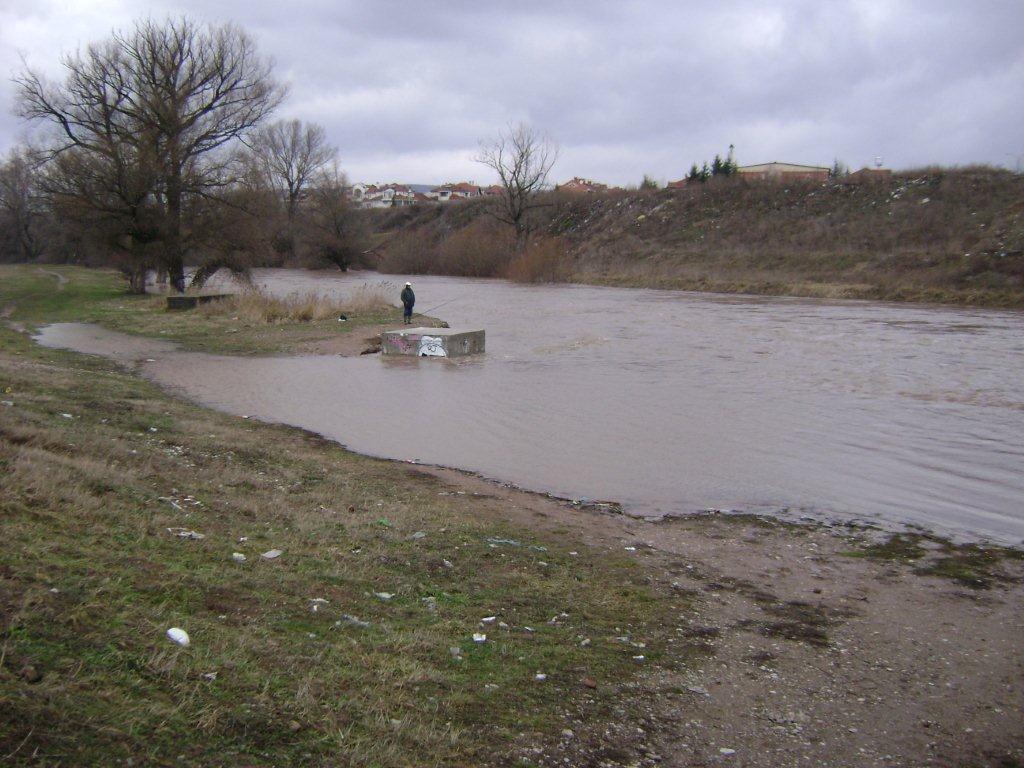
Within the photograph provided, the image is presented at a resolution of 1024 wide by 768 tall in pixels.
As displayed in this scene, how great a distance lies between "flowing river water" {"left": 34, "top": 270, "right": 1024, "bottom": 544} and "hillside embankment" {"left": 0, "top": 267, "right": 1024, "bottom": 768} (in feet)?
5.68

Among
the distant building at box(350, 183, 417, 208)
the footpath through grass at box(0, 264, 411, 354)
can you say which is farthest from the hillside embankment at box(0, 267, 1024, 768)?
the distant building at box(350, 183, 417, 208)

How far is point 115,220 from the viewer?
3872 cm

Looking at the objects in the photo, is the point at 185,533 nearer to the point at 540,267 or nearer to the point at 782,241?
the point at 540,267

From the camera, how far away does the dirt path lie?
4332 millimetres

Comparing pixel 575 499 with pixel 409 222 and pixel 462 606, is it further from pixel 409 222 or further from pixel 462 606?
pixel 409 222

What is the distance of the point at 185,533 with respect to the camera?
5.77m

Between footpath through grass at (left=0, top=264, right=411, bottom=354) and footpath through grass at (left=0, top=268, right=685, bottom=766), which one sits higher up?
footpath through grass at (left=0, top=268, right=685, bottom=766)

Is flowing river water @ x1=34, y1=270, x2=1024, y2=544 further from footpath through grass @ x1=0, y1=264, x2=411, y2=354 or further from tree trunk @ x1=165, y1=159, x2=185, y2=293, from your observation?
tree trunk @ x1=165, y1=159, x2=185, y2=293

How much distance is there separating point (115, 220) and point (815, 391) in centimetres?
3334

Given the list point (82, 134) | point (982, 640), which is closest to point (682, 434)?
point (982, 640)

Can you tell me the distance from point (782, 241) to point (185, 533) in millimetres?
58732

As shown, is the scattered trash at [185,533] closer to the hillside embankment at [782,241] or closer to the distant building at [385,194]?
the hillside embankment at [782,241]

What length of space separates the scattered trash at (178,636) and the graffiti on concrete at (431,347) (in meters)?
18.9

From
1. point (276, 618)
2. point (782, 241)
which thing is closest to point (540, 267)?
point (782, 241)
